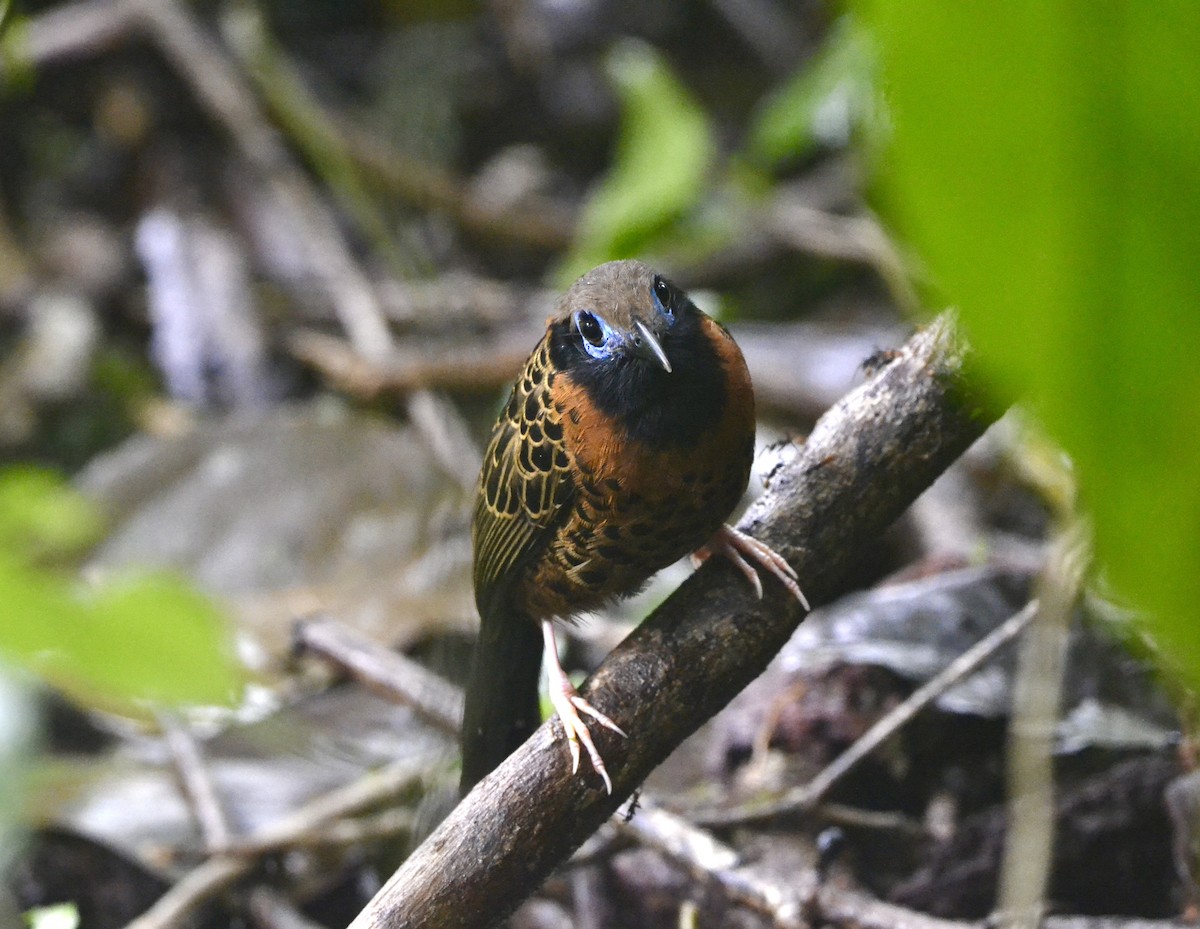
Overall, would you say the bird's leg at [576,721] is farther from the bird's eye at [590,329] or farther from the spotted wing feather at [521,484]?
the bird's eye at [590,329]

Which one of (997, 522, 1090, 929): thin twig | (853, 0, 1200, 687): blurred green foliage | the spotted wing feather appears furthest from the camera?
the spotted wing feather

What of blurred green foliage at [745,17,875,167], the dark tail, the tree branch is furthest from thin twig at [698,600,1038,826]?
blurred green foliage at [745,17,875,167]

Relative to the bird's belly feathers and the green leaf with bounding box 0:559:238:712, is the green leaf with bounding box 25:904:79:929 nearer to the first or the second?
the bird's belly feathers

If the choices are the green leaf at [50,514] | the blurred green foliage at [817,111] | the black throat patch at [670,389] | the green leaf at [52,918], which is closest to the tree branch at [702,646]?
the black throat patch at [670,389]

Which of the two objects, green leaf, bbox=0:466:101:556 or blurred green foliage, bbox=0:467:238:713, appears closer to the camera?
blurred green foliage, bbox=0:467:238:713

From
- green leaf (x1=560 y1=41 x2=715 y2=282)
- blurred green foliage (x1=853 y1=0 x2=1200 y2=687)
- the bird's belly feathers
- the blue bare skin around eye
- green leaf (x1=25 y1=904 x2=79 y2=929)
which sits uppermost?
green leaf (x1=560 y1=41 x2=715 y2=282)

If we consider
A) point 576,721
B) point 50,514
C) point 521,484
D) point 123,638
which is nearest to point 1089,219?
point 123,638

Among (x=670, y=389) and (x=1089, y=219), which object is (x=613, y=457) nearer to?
(x=670, y=389)
